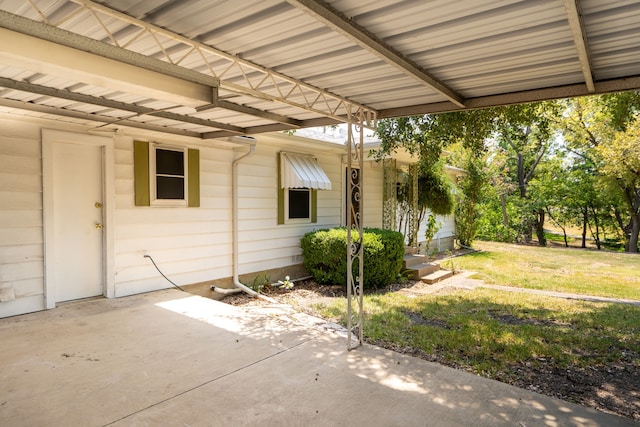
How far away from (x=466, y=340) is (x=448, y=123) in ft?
12.7

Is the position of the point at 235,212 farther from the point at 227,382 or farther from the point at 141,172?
the point at 227,382

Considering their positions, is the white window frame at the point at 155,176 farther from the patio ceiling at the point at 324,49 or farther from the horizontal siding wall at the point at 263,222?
the patio ceiling at the point at 324,49

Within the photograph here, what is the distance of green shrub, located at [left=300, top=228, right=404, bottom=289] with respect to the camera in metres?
7.83

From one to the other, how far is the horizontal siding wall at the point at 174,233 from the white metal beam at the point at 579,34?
5600 mm

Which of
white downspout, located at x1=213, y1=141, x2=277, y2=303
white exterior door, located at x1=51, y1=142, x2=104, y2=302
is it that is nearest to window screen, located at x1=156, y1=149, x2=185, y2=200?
white exterior door, located at x1=51, y1=142, x2=104, y2=302

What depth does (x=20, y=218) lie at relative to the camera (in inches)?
197

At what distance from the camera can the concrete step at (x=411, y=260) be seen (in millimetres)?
9366

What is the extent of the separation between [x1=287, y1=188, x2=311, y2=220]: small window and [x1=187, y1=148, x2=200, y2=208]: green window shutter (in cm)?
Answer: 221

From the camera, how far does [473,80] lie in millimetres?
3801

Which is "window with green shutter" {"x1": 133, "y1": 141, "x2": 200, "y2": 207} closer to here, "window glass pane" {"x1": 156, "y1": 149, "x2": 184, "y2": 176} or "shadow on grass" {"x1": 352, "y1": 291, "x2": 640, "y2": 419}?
"window glass pane" {"x1": 156, "y1": 149, "x2": 184, "y2": 176}

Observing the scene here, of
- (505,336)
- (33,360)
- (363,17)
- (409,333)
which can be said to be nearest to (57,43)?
(363,17)

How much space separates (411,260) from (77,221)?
701 centimetres

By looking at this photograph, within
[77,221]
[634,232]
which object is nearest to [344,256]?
[77,221]

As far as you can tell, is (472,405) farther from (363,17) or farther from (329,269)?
(329,269)
